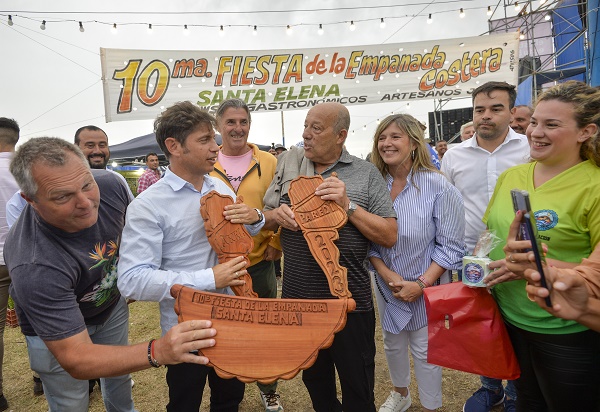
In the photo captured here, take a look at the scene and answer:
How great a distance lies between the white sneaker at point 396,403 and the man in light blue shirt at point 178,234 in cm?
154

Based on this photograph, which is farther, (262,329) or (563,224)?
(563,224)

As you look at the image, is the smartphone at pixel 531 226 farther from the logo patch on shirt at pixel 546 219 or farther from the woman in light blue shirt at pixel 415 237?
the woman in light blue shirt at pixel 415 237

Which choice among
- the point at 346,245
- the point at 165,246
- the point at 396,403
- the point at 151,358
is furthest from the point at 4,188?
the point at 396,403

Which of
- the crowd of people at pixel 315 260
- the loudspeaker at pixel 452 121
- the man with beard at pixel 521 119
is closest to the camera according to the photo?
the crowd of people at pixel 315 260

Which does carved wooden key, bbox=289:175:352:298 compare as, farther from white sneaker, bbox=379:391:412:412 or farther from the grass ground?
the grass ground

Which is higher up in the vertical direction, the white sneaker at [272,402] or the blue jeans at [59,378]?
the blue jeans at [59,378]

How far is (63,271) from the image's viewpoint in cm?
140

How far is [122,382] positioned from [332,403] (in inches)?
53.2

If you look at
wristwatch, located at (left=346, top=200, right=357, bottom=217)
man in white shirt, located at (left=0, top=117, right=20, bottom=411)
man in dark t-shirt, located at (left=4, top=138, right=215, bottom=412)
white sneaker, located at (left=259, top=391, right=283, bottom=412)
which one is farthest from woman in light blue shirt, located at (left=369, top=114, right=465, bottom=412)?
man in white shirt, located at (left=0, top=117, right=20, bottom=411)

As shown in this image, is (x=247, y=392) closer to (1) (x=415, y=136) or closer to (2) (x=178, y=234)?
(2) (x=178, y=234)

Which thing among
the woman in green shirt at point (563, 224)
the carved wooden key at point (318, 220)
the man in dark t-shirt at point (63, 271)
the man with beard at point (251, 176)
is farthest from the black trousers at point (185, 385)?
the woman in green shirt at point (563, 224)

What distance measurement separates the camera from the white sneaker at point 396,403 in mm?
2479

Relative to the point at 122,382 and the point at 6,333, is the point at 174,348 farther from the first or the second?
the point at 6,333

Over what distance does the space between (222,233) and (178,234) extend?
0.82 ft
